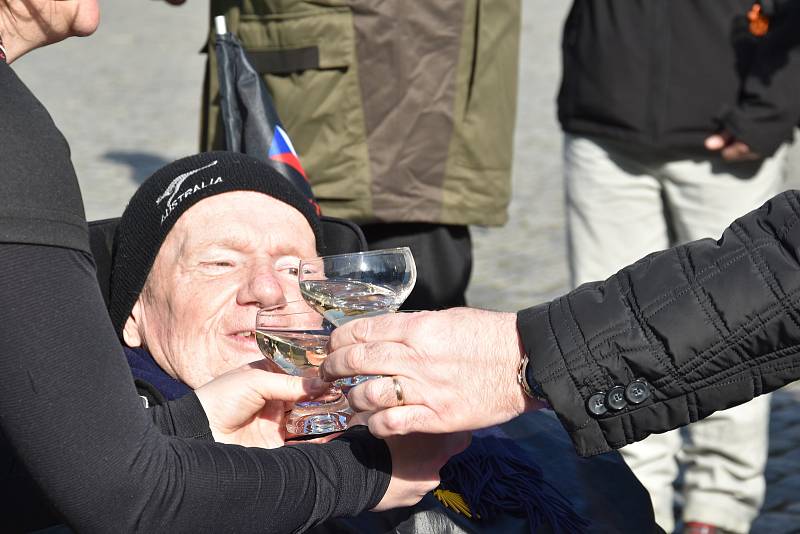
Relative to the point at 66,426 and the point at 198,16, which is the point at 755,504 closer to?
the point at 66,426

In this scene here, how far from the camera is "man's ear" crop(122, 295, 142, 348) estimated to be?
9.82ft

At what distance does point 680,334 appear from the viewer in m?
1.91

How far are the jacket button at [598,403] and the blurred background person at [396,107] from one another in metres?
1.84

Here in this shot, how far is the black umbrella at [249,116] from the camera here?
11.2 feet

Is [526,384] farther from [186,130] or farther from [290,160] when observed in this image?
[186,130]

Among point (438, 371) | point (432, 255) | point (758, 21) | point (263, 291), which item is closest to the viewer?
point (438, 371)

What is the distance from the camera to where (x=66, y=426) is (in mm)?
1712

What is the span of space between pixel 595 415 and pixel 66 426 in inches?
35.2

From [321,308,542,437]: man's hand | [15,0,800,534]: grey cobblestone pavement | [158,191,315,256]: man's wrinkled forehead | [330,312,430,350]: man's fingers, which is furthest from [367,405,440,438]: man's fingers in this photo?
[15,0,800,534]: grey cobblestone pavement

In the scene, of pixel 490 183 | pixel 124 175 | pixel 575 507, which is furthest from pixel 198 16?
pixel 575 507

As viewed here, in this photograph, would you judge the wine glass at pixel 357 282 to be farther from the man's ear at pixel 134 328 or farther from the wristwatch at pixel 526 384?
the man's ear at pixel 134 328

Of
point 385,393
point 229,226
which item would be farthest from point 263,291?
point 385,393

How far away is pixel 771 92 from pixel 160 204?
204cm

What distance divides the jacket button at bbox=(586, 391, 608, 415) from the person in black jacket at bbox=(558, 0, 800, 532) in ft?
6.60
